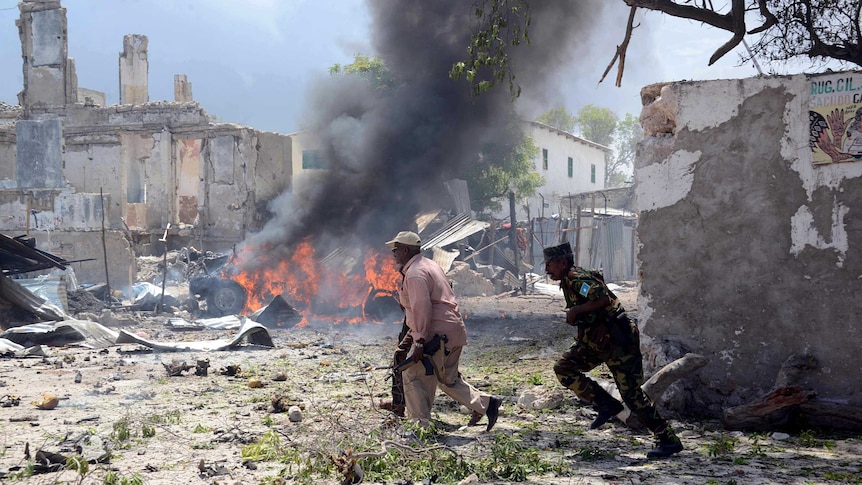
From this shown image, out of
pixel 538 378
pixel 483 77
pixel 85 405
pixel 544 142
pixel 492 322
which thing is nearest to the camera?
pixel 85 405

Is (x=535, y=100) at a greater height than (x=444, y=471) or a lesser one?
greater

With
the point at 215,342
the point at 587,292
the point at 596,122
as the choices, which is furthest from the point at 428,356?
the point at 596,122

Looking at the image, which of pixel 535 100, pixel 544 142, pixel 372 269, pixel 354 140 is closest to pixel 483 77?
pixel 535 100

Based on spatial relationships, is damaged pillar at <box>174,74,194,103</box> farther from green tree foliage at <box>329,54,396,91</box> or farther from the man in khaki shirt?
the man in khaki shirt

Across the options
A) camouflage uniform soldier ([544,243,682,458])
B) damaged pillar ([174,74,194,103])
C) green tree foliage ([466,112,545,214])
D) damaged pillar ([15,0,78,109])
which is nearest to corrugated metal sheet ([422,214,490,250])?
green tree foliage ([466,112,545,214])

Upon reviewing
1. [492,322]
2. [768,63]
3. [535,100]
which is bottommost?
[492,322]

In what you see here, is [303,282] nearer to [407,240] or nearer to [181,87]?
[407,240]

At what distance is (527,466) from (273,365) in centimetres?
515

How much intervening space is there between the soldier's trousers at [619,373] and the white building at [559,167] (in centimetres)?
2823

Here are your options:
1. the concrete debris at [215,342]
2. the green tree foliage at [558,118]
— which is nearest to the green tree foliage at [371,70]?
the concrete debris at [215,342]

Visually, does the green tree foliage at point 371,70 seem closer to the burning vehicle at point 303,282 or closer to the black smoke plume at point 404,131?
the black smoke plume at point 404,131

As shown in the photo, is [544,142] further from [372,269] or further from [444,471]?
[444,471]

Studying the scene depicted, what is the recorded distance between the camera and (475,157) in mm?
23422

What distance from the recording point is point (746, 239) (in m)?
5.79
